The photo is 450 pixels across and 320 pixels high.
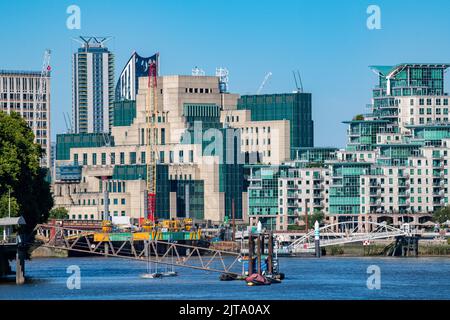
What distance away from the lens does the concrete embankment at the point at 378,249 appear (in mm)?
159875

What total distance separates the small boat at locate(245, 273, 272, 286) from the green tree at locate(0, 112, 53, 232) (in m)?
17.3

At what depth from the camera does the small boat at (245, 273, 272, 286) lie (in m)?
89.6

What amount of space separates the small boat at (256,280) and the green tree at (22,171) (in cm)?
1732

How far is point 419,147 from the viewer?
19550 centimetres

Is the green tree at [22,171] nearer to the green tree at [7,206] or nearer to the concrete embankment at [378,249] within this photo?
the green tree at [7,206]

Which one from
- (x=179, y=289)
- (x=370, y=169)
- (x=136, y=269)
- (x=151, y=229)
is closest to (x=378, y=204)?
(x=370, y=169)

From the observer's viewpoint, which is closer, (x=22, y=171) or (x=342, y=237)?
(x=22, y=171)

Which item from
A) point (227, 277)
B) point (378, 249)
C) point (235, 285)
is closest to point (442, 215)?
point (378, 249)

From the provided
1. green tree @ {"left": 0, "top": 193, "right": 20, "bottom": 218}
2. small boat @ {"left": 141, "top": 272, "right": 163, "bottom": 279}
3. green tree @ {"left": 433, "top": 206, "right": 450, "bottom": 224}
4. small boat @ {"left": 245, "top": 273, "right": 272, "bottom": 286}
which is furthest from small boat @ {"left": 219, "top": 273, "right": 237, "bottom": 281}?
green tree @ {"left": 433, "top": 206, "right": 450, "bottom": 224}

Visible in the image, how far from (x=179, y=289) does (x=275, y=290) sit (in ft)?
17.9

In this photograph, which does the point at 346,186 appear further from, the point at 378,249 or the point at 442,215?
the point at 378,249

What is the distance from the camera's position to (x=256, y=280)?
8988 cm

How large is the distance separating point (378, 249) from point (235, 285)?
76965 millimetres

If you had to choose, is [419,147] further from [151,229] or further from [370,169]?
[151,229]
